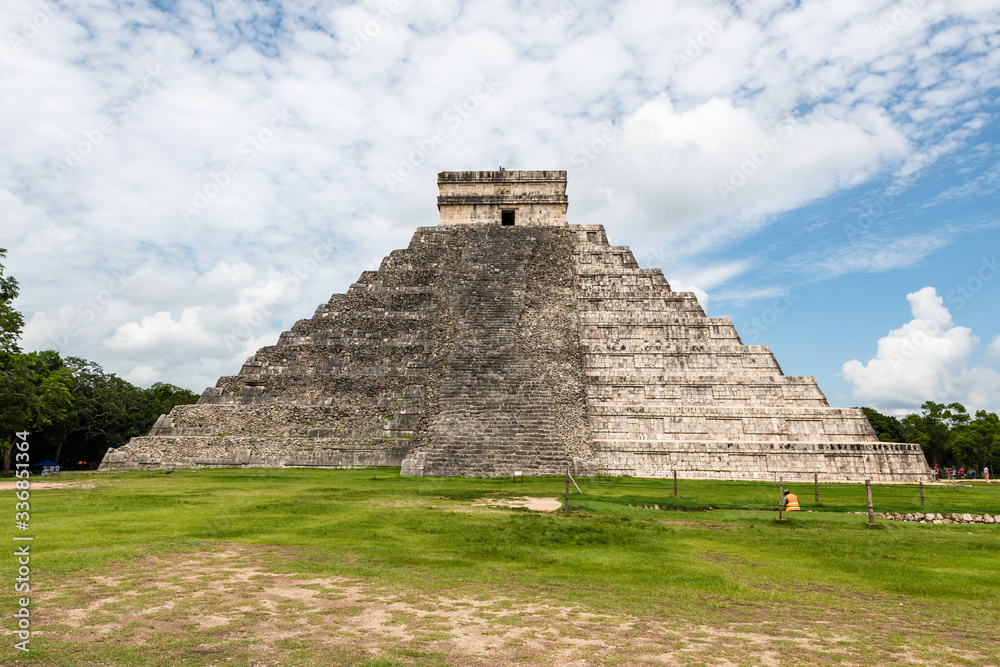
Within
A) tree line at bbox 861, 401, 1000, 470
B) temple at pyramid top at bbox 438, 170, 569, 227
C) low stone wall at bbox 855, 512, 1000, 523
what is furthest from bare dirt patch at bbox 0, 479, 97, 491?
tree line at bbox 861, 401, 1000, 470

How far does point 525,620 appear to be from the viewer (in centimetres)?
481

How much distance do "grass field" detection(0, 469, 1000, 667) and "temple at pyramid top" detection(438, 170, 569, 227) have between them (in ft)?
60.6

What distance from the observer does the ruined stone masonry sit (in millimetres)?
17094

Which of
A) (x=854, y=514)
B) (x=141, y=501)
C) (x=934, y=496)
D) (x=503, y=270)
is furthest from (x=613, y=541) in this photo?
(x=503, y=270)

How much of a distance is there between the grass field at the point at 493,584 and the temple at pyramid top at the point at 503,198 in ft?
60.6

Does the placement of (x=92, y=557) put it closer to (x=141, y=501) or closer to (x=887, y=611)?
(x=141, y=501)

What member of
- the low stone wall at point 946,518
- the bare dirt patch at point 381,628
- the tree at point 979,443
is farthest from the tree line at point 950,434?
the bare dirt patch at point 381,628

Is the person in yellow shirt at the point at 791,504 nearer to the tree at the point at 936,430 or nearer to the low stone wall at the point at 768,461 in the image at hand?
the low stone wall at the point at 768,461

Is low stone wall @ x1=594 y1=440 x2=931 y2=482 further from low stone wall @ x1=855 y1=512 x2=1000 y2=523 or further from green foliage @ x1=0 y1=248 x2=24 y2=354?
green foliage @ x1=0 y1=248 x2=24 y2=354

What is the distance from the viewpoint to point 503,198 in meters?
28.0

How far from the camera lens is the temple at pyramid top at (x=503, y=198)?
27.8 m

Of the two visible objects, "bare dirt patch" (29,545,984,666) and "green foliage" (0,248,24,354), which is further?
"green foliage" (0,248,24,354)

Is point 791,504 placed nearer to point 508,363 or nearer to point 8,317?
point 508,363

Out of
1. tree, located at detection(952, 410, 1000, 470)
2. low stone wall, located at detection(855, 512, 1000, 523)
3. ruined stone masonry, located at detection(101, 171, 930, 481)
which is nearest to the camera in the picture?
low stone wall, located at detection(855, 512, 1000, 523)
